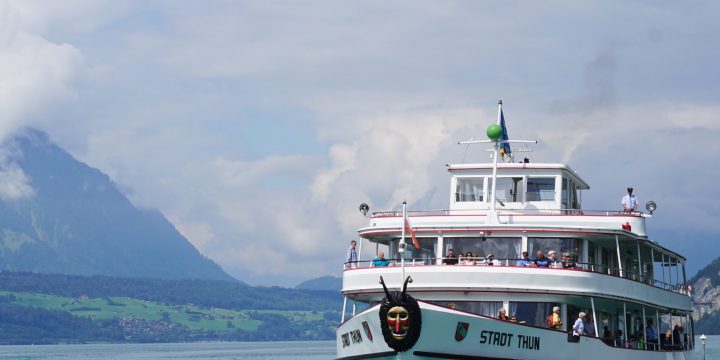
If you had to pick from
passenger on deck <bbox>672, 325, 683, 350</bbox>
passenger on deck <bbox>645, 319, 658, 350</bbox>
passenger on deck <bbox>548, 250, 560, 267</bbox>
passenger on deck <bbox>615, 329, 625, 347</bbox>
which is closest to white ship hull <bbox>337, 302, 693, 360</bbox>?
passenger on deck <bbox>548, 250, 560, 267</bbox>

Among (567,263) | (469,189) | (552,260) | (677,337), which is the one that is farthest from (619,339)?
(677,337)

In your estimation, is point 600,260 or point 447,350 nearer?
point 447,350

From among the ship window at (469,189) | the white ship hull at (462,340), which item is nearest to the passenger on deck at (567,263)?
the white ship hull at (462,340)

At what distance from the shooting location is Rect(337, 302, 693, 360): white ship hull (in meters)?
31.2

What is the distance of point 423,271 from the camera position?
35406 mm

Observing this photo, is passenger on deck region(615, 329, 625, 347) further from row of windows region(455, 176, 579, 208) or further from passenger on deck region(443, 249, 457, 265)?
passenger on deck region(443, 249, 457, 265)

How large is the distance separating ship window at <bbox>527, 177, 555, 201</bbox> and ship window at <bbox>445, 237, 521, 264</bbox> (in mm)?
4008

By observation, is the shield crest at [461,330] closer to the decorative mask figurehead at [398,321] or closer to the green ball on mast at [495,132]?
the decorative mask figurehead at [398,321]

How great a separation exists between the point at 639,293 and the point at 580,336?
16.7ft

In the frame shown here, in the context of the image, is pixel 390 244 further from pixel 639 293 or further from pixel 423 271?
pixel 639 293

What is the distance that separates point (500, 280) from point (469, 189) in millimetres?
6959

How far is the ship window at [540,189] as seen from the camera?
40.5m

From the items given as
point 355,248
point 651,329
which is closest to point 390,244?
point 355,248

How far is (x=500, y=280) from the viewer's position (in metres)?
Result: 34.7
